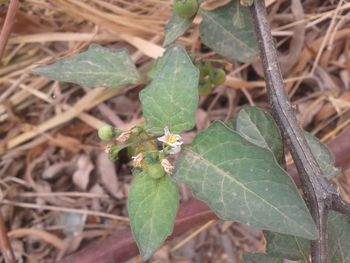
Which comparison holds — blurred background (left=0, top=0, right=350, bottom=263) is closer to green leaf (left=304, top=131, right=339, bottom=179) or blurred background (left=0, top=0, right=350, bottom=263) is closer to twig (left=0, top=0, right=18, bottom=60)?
twig (left=0, top=0, right=18, bottom=60)

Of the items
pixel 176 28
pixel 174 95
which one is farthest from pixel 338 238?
pixel 176 28

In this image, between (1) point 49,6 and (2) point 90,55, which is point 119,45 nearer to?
(1) point 49,6

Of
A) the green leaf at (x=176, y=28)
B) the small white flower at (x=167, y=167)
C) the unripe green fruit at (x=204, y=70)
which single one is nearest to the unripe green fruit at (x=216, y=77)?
the unripe green fruit at (x=204, y=70)

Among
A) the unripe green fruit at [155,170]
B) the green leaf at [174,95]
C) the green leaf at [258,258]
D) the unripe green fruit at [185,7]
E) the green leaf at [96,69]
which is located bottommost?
the green leaf at [258,258]

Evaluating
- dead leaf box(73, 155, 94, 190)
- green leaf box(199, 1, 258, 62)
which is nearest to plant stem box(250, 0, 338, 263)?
green leaf box(199, 1, 258, 62)

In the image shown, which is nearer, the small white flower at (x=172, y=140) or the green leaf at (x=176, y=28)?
the small white flower at (x=172, y=140)

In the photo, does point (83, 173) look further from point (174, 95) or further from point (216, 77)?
point (174, 95)

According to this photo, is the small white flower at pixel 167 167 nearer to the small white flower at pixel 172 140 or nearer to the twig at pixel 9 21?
the small white flower at pixel 172 140
